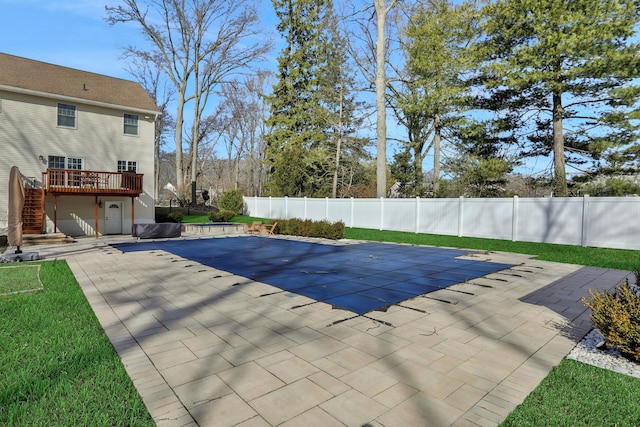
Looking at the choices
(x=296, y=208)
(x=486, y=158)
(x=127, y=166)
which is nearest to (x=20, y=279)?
(x=127, y=166)

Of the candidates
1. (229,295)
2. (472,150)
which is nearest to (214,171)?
(472,150)

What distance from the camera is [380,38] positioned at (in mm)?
17172

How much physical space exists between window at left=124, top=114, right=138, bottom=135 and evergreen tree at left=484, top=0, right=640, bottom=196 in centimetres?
1760

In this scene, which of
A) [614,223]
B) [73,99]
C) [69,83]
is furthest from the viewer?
[69,83]

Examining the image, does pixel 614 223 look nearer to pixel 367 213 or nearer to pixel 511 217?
pixel 511 217

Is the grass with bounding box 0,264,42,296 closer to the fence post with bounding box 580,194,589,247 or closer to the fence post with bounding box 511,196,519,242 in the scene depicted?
the fence post with bounding box 511,196,519,242

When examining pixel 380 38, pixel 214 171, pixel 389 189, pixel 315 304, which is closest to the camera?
pixel 315 304

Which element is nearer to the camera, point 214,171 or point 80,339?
point 80,339

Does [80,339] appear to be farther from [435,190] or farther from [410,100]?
[410,100]

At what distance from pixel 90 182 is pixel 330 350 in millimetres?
15488

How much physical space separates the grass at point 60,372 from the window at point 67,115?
45.7ft

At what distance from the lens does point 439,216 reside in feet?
49.2

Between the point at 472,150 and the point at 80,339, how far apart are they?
20364 millimetres

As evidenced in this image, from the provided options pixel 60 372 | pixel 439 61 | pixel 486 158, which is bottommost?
pixel 60 372
